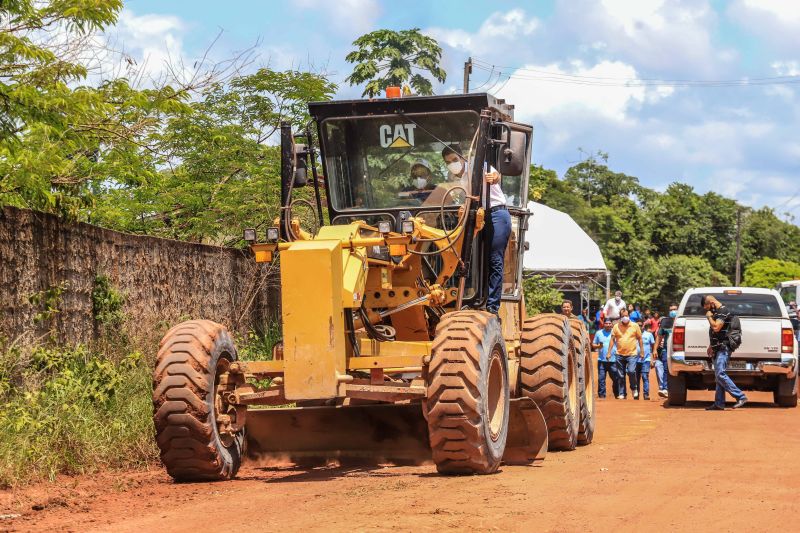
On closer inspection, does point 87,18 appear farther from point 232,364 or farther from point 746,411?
point 746,411

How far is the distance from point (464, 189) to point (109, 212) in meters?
7.85

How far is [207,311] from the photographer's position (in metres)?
18.3

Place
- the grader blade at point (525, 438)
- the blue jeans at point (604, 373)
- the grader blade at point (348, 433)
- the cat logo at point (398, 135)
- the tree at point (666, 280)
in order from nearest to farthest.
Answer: the grader blade at point (348, 433) → the grader blade at point (525, 438) → the cat logo at point (398, 135) → the blue jeans at point (604, 373) → the tree at point (666, 280)

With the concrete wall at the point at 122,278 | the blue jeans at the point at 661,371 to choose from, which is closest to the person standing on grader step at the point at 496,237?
the concrete wall at the point at 122,278

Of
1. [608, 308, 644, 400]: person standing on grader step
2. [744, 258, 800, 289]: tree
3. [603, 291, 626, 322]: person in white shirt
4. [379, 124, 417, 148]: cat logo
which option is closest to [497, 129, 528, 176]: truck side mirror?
[379, 124, 417, 148]: cat logo

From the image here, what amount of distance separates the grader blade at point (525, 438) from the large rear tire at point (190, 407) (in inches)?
108

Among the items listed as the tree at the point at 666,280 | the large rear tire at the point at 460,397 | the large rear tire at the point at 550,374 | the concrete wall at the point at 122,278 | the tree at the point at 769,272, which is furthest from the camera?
the tree at the point at 769,272

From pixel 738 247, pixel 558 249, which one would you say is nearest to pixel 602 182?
pixel 738 247

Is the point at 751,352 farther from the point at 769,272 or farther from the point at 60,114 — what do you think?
the point at 769,272

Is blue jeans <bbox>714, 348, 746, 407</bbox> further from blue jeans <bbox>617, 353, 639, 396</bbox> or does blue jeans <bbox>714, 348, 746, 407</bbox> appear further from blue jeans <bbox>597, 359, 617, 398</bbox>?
blue jeans <bbox>597, 359, 617, 398</bbox>

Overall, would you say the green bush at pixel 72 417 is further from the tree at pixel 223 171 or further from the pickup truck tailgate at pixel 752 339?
the pickup truck tailgate at pixel 752 339

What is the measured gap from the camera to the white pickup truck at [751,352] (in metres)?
21.1

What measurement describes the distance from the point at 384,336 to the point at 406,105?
94.7 inches

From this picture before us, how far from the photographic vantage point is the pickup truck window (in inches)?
860
